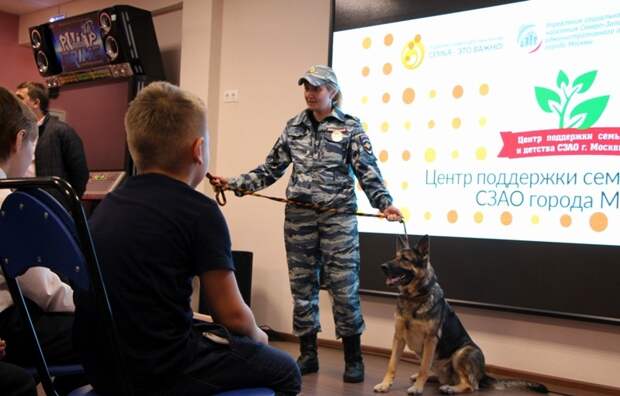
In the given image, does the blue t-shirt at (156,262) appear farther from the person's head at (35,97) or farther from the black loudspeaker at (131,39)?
the black loudspeaker at (131,39)

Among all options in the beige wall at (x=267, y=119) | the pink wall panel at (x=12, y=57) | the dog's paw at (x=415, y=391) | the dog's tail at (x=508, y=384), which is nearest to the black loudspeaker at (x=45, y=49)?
the pink wall panel at (x=12, y=57)

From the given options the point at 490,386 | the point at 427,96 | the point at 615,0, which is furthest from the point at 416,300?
the point at 615,0

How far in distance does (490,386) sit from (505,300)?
1.57 ft

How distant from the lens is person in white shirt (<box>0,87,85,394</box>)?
5.27 ft

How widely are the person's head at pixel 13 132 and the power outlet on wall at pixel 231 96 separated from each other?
3309 mm

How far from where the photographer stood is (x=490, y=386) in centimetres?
316

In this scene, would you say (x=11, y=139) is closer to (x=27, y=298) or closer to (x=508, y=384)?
(x=27, y=298)

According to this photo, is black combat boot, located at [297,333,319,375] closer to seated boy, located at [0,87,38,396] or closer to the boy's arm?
seated boy, located at [0,87,38,396]

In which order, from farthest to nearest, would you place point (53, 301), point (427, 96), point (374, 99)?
point (374, 99) < point (427, 96) < point (53, 301)

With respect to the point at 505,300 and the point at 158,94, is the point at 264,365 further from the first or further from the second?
the point at 505,300

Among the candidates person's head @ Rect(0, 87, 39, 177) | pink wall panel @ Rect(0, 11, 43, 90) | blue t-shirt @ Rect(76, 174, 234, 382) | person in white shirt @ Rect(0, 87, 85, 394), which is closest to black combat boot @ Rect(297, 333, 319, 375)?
person in white shirt @ Rect(0, 87, 85, 394)

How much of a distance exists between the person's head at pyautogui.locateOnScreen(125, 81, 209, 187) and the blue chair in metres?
0.19

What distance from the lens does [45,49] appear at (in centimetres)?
604

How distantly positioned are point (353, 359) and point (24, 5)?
18.5 ft
